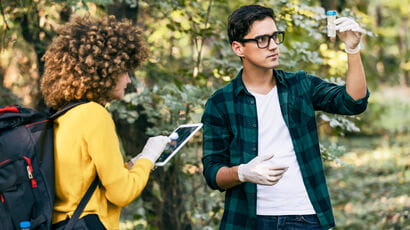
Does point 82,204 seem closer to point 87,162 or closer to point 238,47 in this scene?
point 87,162

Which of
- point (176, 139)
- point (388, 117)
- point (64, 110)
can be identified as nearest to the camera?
point (64, 110)

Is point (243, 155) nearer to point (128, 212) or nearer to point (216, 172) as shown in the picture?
point (216, 172)

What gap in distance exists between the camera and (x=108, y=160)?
243cm

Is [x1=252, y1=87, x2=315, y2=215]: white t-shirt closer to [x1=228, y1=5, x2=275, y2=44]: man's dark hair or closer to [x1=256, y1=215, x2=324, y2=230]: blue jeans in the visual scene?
[x1=256, y1=215, x2=324, y2=230]: blue jeans

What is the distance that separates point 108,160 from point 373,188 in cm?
807

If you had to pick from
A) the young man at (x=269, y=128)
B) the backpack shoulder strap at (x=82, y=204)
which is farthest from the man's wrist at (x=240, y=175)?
the backpack shoulder strap at (x=82, y=204)

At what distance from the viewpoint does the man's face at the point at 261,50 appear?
116 inches

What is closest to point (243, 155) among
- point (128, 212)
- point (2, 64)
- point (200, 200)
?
point (200, 200)

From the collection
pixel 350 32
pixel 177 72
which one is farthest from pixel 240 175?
pixel 177 72

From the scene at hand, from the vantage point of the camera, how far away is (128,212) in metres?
5.57

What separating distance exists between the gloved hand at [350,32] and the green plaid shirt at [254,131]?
0.22 metres

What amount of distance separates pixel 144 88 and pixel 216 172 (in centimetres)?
188

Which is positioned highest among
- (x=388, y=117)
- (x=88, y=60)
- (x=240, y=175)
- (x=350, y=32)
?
(x=350, y=32)

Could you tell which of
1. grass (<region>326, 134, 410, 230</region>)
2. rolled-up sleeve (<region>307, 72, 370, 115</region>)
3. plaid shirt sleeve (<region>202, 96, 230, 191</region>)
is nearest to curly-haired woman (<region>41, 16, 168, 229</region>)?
plaid shirt sleeve (<region>202, 96, 230, 191</region>)
